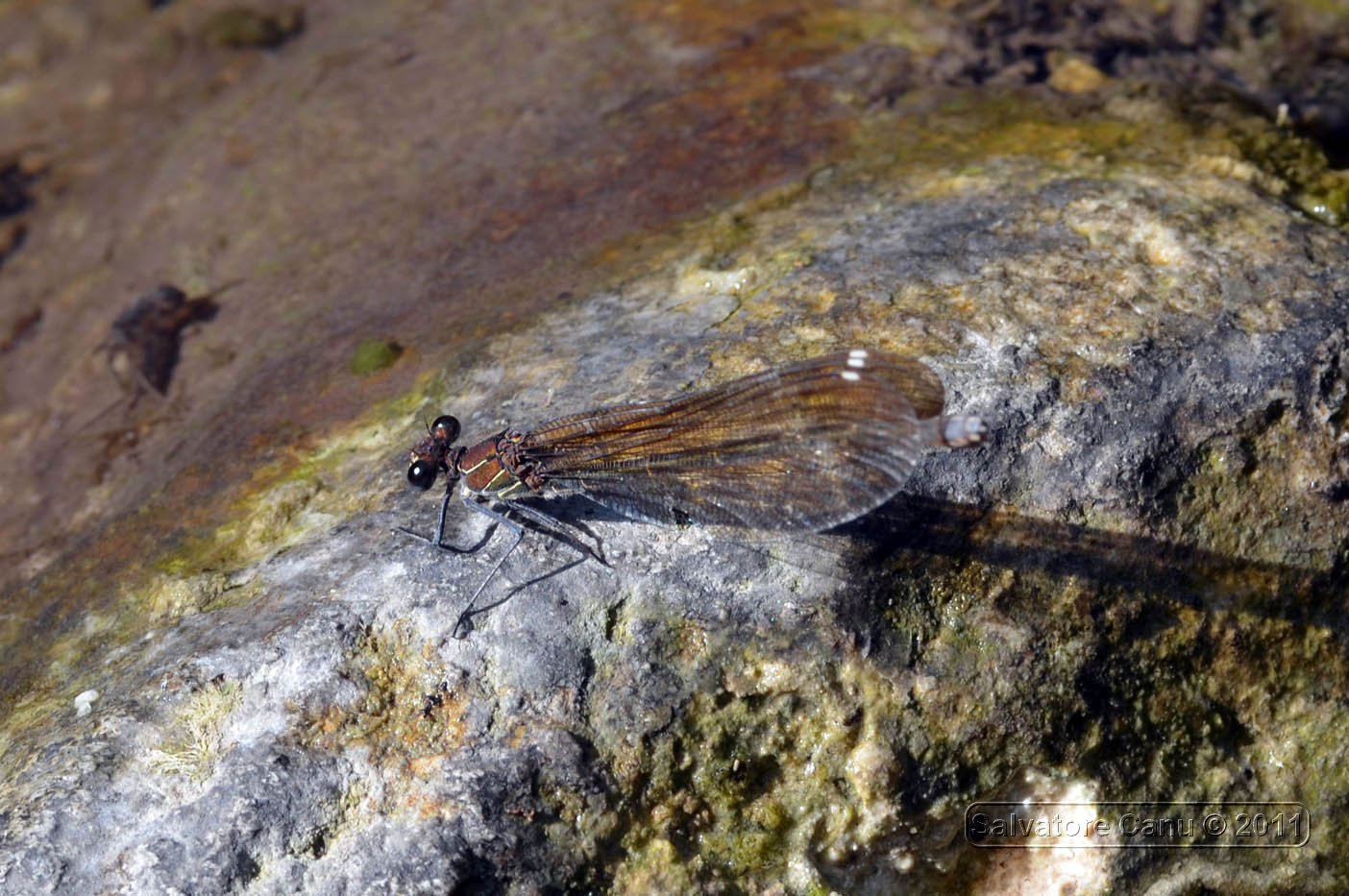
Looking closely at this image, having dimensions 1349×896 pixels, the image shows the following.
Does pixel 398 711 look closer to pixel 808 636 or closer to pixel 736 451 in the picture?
pixel 808 636

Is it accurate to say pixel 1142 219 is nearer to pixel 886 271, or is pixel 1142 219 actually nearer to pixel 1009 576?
pixel 886 271

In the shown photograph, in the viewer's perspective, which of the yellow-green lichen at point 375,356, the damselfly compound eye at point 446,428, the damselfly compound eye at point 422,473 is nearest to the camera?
the damselfly compound eye at point 422,473

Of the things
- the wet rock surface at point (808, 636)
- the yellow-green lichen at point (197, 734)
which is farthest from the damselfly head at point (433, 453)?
the yellow-green lichen at point (197, 734)

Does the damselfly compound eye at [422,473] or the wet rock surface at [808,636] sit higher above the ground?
the damselfly compound eye at [422,473]

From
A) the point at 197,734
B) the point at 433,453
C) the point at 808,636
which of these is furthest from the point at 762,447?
the point at 197,734

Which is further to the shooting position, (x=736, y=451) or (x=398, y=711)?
(x=736, y=451)

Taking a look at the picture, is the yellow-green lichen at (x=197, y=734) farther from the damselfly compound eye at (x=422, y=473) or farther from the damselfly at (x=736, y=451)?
the damselfly compound eye at (x=422, y=473)
